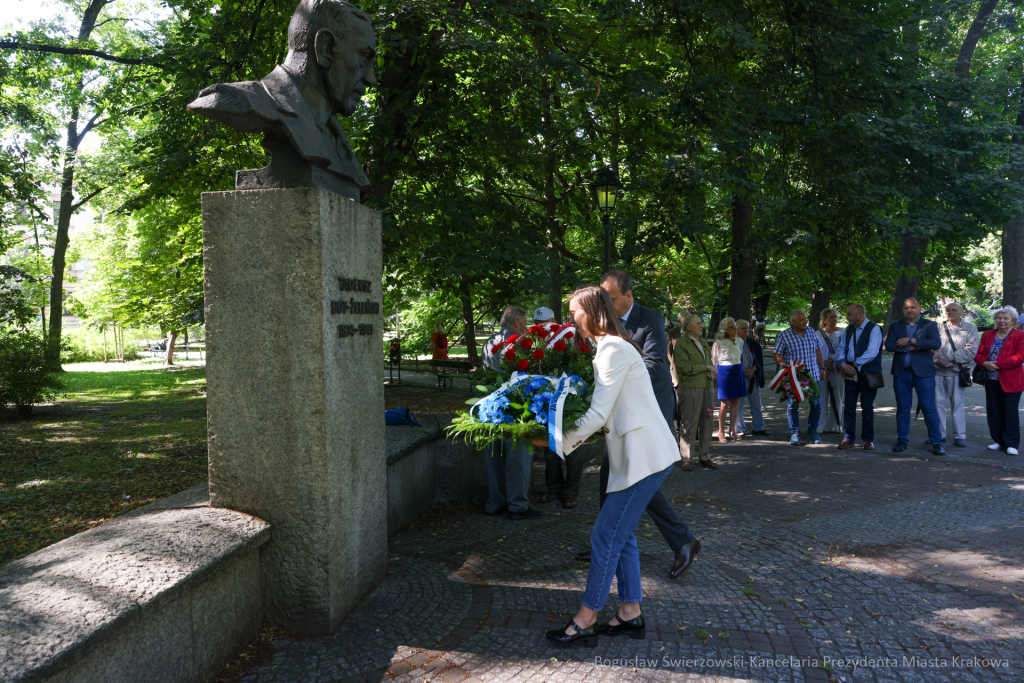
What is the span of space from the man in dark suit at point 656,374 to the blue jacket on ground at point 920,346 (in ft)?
18.1

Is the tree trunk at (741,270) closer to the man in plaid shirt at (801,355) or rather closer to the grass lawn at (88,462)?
the man in plaid shirt at (801,355)

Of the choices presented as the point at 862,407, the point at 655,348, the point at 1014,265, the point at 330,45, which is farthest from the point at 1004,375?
the point at 330,45

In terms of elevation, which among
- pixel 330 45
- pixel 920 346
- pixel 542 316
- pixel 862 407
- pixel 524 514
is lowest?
pixel 524 514

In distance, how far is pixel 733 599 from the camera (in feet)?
15.2

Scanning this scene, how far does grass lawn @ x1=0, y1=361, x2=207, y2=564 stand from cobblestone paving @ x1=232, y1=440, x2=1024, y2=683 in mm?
3136

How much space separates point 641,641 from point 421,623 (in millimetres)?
1348

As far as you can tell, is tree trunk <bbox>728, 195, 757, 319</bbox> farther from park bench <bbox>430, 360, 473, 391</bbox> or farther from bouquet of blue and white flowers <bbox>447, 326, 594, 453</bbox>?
bouquet of blue and white flowers <bbox>447, 326, 594, 453</bbox>

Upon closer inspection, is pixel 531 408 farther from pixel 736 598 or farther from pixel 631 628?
pixel 736 598

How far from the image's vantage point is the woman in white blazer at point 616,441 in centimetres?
382

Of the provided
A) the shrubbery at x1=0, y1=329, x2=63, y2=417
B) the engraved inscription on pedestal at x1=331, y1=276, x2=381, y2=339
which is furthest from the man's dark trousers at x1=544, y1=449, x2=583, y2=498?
the shrubbery at x1=0, y1=329, x2=63, y2=417

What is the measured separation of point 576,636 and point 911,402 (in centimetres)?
792

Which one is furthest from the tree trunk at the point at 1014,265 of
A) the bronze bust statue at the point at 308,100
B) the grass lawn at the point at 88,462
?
the grass lawn at the point at 88,462

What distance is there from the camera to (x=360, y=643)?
13.0 ft

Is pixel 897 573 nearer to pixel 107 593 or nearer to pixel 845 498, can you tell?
pixel 845 498
